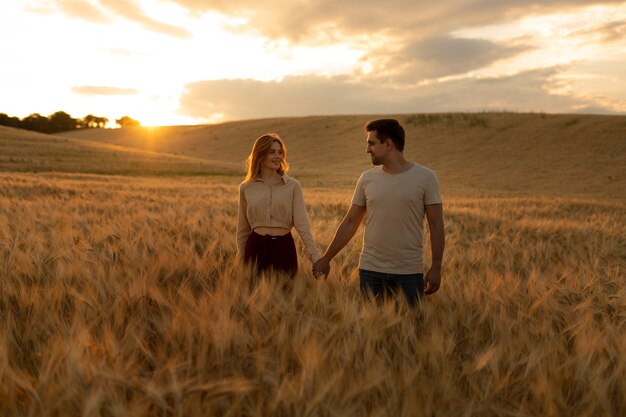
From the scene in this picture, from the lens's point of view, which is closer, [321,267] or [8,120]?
[321,267]

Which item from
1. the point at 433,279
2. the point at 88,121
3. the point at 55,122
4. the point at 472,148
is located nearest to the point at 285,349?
the point at 433,279

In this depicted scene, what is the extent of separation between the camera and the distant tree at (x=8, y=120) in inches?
3024

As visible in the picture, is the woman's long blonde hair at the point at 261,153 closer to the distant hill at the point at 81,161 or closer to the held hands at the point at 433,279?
the held hands at the point at 433,279

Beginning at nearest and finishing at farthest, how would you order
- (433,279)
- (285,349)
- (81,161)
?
(285,349), (433,279), (81,161)

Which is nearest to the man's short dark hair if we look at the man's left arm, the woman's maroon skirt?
the man's left arm

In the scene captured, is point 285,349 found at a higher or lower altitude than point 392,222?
lower

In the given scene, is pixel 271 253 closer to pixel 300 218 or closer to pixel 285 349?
pixel 300 218

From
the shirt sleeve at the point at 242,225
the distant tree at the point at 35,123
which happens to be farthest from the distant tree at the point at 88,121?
the shirt sleeve at the point at 242,225

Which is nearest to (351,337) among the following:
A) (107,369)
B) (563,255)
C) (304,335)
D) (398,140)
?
(304,335)

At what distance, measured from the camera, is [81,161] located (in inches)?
1336

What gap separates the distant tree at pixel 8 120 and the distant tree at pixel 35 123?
0.69 metres

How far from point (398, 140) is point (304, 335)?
170cm

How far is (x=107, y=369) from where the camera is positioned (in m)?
1.71

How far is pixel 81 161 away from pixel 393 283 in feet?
112
